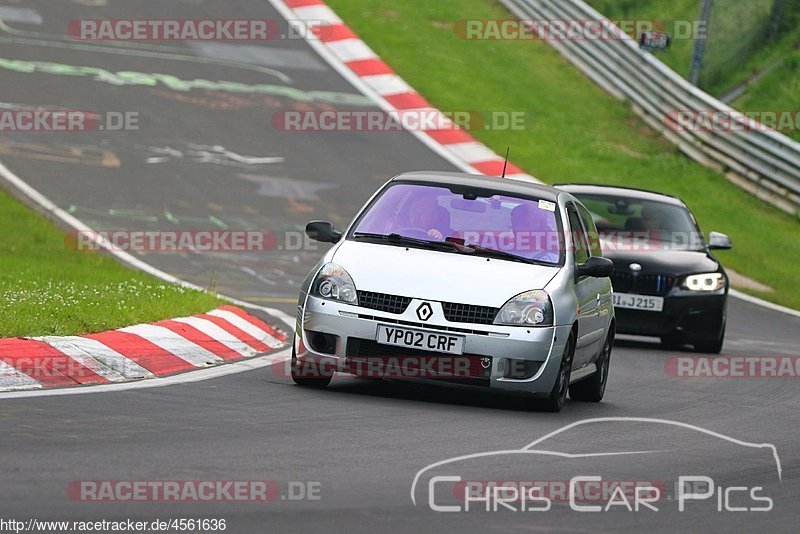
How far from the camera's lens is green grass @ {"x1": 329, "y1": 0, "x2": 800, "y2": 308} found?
81.8ft

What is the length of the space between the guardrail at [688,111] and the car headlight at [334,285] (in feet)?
56.3

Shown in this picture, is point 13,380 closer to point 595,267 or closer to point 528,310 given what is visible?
point 528,310

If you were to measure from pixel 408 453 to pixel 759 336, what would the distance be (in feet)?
34.8

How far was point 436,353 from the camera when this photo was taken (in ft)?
30.8

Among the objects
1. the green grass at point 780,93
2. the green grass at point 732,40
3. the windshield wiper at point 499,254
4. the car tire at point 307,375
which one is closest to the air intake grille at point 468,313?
the windshield wiper at point 499,254

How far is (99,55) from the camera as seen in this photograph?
27.0 meters

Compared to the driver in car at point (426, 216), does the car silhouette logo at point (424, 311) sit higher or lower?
lower

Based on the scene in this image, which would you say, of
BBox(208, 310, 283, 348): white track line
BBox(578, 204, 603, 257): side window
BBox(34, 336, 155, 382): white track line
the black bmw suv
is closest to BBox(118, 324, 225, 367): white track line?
BBox(34, 336, 155, 382): white track line

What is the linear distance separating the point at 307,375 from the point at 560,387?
155 cm

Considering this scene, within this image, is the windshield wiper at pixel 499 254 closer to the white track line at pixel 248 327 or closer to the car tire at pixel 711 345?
the white track line at pixel 248 327

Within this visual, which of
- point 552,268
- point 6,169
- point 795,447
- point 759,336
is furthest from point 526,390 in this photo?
point 6,169

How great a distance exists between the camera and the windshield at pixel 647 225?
52.6 ft

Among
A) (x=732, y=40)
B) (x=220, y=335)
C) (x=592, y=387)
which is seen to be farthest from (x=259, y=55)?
(x=592, y=387)

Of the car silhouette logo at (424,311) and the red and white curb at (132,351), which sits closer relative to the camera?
the red and white curb at (132,351)
